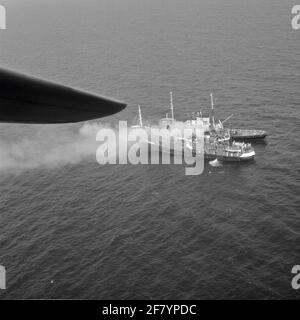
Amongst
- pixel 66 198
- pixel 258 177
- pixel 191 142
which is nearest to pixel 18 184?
pixel 66 198

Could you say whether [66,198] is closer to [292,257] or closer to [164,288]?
[164,288]

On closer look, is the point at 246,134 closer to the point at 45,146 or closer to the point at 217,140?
the point at 217,140
